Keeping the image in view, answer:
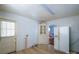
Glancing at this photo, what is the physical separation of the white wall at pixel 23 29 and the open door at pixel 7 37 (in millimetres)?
60

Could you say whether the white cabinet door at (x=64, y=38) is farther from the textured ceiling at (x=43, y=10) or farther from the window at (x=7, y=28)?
the window at (x=7, y=28)

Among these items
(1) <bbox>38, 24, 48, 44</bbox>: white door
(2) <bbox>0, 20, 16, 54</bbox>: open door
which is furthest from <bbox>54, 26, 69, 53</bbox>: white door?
(2) <bbox>0, 20, 16, 54</bbox>: open door

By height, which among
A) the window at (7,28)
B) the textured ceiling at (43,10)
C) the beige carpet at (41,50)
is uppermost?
the textured ceiling at (43,10)

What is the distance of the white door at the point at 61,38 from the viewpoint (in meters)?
1.27

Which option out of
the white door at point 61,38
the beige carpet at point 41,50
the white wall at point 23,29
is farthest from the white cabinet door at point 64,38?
the white wall at point 23,29

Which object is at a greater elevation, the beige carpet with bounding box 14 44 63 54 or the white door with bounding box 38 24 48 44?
the white door with bounding box 38 24 48 44

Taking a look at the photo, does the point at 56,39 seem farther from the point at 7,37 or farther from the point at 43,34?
the point at 7,37

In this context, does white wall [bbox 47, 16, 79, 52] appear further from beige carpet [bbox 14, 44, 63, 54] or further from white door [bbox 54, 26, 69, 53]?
beige carpet [bbox 14, 44, 63, 54]

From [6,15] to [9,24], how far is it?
0.13 m

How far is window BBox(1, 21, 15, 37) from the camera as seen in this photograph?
3.90 feet
